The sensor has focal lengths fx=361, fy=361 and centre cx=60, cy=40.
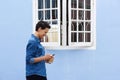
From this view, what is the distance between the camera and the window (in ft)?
22.7

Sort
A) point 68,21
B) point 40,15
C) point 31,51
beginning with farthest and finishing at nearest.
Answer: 1. point 40,15
2. point 68,21
3. point 31,51

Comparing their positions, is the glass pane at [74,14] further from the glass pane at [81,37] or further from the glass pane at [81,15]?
the glass pane at [81,37]

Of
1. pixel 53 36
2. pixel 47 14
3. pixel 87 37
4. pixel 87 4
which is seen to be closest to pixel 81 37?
pixel 87 37

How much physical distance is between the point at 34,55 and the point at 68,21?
2.26 m

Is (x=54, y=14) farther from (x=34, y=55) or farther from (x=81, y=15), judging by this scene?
(x=34, y=55)

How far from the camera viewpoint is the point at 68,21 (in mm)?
6930

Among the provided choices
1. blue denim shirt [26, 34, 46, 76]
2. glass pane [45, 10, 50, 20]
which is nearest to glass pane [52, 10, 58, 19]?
glass pane [45, 10, 50, 20]

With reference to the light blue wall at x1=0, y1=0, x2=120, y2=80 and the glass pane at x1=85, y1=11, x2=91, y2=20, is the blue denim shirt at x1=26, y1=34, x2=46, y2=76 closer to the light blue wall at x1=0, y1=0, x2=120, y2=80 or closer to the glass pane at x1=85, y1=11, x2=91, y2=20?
the light blue wall at x1=0, y1=0, x2=120, y2=80

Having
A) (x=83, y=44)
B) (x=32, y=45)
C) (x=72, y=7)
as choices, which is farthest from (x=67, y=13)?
(x=32, y=45)

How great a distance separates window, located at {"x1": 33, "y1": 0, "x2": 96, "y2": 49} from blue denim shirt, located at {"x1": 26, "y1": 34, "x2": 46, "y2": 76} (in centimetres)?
204

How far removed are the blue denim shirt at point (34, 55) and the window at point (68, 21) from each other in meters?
2.04

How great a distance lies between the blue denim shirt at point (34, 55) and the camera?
4777 mm
